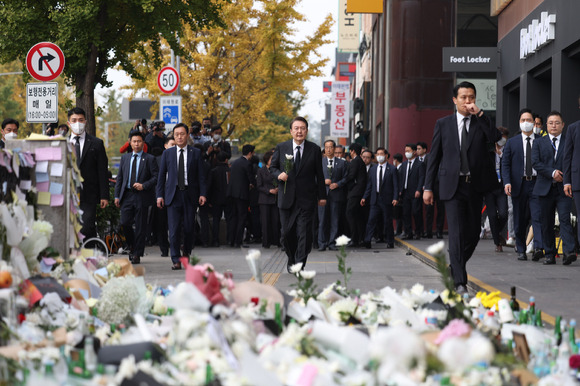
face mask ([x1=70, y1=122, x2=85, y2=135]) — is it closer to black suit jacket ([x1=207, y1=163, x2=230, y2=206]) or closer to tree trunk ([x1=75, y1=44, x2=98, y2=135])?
black suit jacket ([x1=207, y1=163, x2=230, y2=206])

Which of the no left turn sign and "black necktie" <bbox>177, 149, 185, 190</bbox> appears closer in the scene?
"black necktie" <bbox>177, 149, 185, 190</bbox>

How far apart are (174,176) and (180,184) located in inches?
6.0

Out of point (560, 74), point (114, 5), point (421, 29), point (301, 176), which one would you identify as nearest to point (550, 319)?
point (301, 176)

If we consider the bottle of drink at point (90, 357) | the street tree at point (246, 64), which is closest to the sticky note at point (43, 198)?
the bottle of drink at point (90, 357)

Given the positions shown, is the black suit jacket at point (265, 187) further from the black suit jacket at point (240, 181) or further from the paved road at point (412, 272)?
the paved road at point (412, 272)

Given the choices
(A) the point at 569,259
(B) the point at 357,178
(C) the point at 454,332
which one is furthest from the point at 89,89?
(C) the point at 454,332

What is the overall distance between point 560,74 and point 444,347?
14.5 m

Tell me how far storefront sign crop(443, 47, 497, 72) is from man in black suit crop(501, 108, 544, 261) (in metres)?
6.04

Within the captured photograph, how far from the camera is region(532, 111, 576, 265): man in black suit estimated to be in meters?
13.5

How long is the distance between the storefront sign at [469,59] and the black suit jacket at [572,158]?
8.29m

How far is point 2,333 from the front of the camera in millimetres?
4562

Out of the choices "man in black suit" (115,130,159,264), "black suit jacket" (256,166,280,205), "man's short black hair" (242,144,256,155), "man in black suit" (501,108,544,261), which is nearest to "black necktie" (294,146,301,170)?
"man in black suit" (115,130,159,264)

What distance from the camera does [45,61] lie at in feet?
48.6

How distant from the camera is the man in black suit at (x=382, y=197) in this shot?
2002cm
